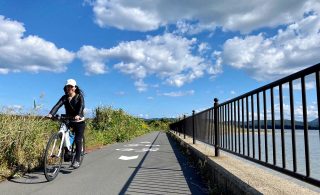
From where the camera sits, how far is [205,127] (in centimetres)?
1097

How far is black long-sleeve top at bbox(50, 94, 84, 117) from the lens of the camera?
27.7ft

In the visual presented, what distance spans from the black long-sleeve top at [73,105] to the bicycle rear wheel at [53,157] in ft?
2.14

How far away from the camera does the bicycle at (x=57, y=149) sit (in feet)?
24.2

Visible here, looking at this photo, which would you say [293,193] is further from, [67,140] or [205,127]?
[205,127]

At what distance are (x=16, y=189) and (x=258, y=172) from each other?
152 inches

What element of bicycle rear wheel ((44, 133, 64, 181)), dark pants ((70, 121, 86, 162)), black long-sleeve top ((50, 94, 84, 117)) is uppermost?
black long-sleeve top ((50, 94, 84, 117))

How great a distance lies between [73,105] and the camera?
8.50m

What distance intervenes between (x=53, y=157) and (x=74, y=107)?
4.15ft

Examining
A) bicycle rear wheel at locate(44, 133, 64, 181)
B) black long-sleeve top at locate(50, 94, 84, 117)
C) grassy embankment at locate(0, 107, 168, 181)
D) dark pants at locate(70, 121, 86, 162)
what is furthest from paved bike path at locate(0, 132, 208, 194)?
black long-sleeve top at locate(50, 94, 84, 117)

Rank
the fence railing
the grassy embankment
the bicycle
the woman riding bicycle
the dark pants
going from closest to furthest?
the fence railing → the bicycle → the grassy embankment → the woman riding bicycle → the dark pants

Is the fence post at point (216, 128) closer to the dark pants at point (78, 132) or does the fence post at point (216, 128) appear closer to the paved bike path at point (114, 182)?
the paved bike path at point (114, 182)

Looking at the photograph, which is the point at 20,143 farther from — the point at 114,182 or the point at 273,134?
the point at 273,134

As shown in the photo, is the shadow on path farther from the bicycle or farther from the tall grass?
the tall grass

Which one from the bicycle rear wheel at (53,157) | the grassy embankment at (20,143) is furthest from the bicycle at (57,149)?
the grassy embankment at (20,143)
